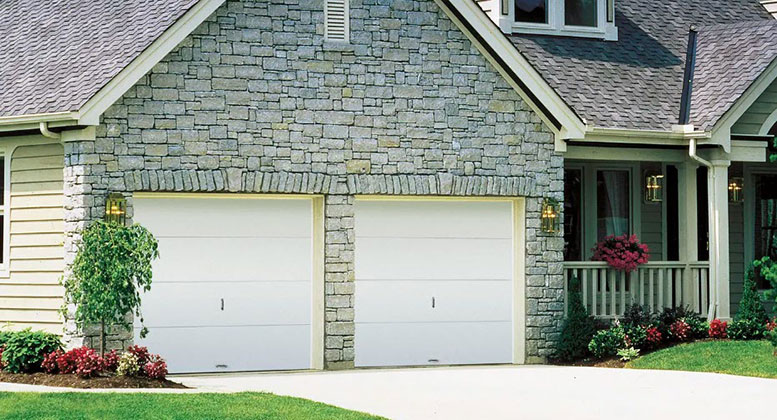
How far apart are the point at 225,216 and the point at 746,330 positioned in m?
7.55

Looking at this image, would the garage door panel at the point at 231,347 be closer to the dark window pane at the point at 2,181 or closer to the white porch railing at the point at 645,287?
the dark window pane at the point at 2,181

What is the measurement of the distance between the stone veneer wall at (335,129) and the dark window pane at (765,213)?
5853 millimetres

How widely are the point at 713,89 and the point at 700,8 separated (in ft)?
14.0

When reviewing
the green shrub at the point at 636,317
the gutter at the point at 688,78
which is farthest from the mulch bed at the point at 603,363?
the gutter at the point at 688,78

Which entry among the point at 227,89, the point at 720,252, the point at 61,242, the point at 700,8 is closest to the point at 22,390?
the point at 61,242

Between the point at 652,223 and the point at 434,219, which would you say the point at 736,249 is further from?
the point at 434,219

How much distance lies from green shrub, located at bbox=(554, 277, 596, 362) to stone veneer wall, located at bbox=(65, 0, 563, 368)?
0.19 metres

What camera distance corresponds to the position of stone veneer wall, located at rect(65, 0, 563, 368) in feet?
57.6

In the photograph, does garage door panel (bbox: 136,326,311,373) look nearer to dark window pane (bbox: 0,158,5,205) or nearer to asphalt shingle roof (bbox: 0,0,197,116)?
dark window pane (bbox: 0,158,5,205)

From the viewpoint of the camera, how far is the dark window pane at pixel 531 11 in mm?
23000

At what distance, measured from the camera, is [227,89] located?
18.1m

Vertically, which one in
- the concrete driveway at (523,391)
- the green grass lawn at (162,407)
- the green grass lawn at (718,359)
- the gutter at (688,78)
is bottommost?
the concrete driveway at (523,391)

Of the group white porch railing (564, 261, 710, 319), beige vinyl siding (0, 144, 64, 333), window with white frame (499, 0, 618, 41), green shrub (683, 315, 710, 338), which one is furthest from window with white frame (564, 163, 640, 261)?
beige vinyl siding (0, 144, 64, 333)

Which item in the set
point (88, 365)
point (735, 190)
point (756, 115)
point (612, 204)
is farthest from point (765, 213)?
point (88, 365)
